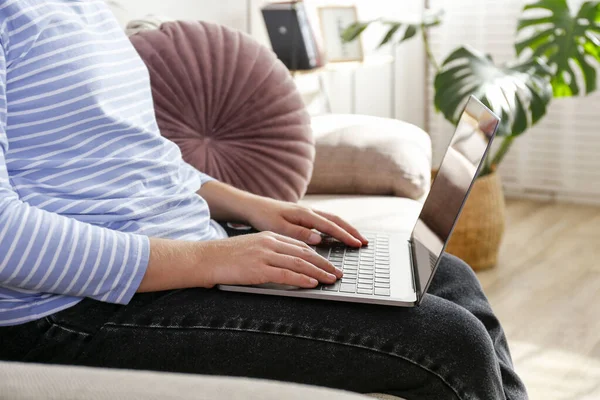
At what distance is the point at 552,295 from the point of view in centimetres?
248

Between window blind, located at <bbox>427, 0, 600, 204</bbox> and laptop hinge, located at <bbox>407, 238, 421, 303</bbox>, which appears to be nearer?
laptop hinge, located at <bbox>407, 238, 421, 303</bbox>

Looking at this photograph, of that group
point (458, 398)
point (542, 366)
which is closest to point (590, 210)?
point (542, 366)

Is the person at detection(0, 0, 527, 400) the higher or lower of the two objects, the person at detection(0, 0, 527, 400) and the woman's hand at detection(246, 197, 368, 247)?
the higher

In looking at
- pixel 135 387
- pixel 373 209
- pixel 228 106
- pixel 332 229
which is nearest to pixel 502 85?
pixel 373 209

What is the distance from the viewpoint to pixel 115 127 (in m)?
1.01

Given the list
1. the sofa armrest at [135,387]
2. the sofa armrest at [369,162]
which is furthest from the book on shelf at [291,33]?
the sofa armrest at [135,387]

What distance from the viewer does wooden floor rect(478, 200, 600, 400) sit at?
194 cm

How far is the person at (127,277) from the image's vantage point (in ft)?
2.86

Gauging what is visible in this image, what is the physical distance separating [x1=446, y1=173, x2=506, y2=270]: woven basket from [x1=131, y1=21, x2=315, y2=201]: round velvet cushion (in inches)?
44.5

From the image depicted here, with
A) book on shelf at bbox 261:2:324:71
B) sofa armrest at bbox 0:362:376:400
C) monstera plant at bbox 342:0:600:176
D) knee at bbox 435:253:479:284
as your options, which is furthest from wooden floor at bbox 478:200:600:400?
sofa armrest at bbox 0:362:376:400

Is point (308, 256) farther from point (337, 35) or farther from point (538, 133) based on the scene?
A: point (538, 133)

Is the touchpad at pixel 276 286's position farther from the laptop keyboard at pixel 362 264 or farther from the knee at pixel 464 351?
the knee at pixel 464 351

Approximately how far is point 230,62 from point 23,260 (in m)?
0.83

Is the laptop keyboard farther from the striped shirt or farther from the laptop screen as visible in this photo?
the striped shirt
